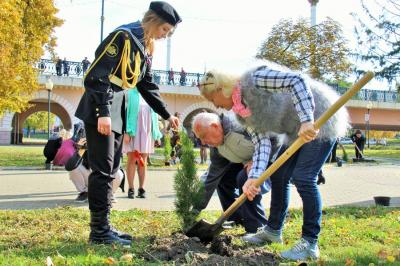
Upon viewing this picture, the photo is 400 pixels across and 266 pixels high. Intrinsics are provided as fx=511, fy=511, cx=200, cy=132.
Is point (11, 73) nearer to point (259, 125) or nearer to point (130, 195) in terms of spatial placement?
point (130, 195)

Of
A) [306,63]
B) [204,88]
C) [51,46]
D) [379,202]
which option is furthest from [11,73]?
[204,88]

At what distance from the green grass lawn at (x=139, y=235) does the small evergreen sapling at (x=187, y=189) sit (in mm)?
359

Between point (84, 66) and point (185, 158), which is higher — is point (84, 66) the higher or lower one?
the higher one

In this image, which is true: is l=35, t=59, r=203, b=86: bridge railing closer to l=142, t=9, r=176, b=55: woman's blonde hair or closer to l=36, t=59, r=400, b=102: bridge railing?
l=36, t=59, r=400, b=102: bridge railing

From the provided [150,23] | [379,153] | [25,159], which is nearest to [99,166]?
[150,23]

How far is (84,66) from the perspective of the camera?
35.0 meters

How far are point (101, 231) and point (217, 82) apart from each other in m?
1.55

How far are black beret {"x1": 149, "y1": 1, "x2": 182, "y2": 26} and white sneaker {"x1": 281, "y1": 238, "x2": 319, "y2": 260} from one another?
200 centimetres

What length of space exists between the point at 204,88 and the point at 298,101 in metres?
0.77

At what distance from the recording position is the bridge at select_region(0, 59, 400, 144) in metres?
36.3

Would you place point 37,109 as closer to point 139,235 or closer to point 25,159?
point 25,159

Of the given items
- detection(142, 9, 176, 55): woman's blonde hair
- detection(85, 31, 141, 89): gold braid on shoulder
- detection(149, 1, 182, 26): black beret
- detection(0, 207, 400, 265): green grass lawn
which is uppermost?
detection(149, 1, 182, 26): black beret

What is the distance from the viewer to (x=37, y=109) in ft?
157

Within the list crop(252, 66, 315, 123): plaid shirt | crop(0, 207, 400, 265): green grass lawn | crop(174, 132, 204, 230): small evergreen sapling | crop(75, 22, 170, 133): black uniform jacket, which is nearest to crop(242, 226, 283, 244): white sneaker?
crop(0, 207, 400, 265): green grass lawn
